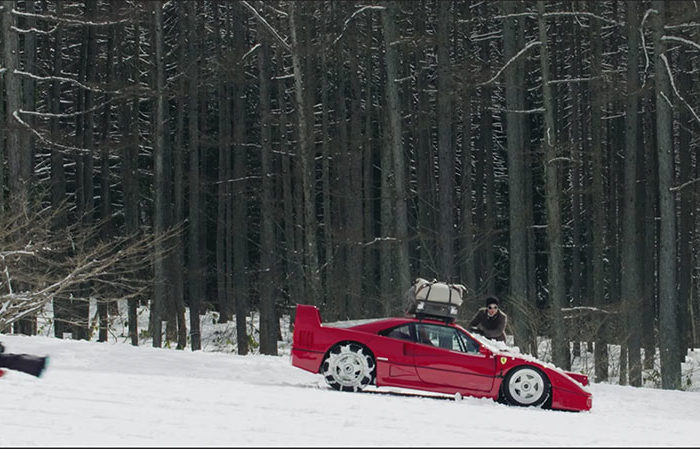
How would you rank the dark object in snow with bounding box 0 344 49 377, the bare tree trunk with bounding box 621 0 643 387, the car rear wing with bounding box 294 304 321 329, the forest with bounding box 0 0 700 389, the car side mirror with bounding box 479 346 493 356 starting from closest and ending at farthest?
the dark object in snow with bounding box 0 344 49 377 → the car side mirror with bounding box 479 346 493 356 → the car rear wing with bounding box 294 304 321 329 → the forest with bounding box 0 0 700 389 → the bare tree trunk with bounding box 621 0 643 387

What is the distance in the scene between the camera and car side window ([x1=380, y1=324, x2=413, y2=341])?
14.8 meters

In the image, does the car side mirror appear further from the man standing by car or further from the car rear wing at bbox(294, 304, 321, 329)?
the car rear wing at bbox(294, 304, 321, 329)

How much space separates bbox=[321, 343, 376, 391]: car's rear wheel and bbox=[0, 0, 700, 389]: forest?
7402 mm

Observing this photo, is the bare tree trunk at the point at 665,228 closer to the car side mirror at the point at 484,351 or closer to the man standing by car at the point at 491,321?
the man standing by car at the point at 491,321

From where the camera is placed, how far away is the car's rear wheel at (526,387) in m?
14.4

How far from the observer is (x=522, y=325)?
1033 inches

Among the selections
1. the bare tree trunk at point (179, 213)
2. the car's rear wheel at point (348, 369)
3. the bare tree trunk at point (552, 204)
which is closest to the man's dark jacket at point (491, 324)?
the car's rear wheel at point (348, 369)

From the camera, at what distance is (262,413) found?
11.5m

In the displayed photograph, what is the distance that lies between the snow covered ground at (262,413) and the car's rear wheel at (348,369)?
0.76 feet

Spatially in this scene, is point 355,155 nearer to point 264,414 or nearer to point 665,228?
point 665,228

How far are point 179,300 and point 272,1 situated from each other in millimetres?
10644

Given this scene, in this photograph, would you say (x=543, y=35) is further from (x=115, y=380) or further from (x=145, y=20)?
(x=115, y=380)

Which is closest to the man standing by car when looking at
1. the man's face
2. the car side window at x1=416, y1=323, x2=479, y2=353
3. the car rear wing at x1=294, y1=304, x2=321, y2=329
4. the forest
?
the man's face

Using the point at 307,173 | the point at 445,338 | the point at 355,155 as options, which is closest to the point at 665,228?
the point at 307,173
